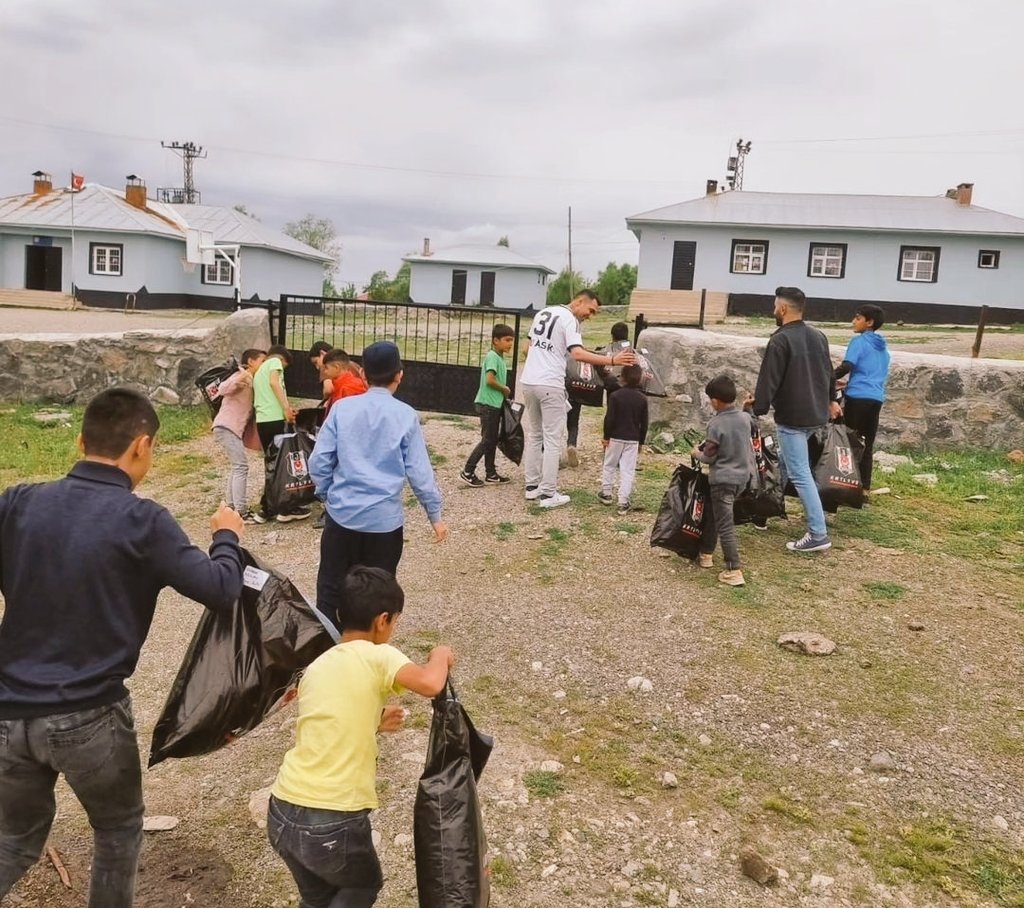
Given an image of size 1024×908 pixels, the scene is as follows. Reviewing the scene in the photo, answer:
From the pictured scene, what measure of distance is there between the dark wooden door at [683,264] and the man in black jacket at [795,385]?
22416mm

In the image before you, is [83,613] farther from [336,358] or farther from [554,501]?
[554,501]

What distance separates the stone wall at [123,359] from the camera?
10.9 metres

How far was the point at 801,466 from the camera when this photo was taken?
19.3 ft

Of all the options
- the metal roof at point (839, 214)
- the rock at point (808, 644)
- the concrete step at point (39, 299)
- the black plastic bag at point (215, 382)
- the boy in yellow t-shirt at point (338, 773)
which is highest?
the metal roof at point (839, 214)

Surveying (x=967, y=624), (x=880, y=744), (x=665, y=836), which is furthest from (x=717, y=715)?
(x=967, y=624)

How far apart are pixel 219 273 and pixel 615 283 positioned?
20.0 m

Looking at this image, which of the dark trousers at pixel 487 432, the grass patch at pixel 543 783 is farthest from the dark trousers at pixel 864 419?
the grass patch at pixel 543 783

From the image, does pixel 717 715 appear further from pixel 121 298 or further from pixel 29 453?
pixel 121 298

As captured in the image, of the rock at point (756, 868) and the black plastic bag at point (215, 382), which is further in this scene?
the black plastic bag at point (215, 382)

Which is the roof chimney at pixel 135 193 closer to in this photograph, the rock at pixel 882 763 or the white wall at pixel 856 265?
the white wall at pixel 856 265

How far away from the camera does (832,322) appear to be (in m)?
25.7

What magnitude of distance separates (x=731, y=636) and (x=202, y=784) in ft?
9.16

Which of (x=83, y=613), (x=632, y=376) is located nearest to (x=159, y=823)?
(x=83, y=613)

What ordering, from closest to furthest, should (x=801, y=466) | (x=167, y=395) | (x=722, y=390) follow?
(x=722, y=390)
(x=801, y=466)
(x=167, y=395)
